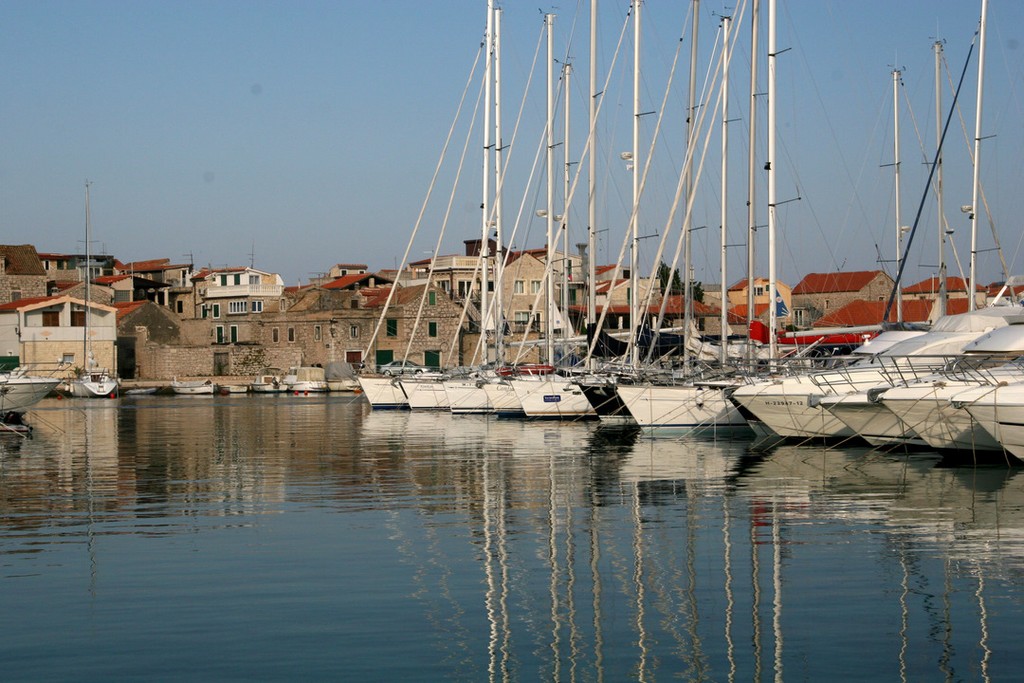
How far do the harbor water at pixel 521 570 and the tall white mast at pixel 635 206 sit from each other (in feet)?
31.2

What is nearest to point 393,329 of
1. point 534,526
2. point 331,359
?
point 331,359

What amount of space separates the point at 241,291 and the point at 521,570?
268 ft

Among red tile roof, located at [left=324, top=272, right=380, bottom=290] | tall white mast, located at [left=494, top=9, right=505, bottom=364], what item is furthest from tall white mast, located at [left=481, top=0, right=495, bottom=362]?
red tile roof, located at [left=324, top=272, right=380, bottom=290]

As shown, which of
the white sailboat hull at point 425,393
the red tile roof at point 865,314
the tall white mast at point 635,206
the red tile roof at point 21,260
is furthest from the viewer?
the red tile roof at point 21,260

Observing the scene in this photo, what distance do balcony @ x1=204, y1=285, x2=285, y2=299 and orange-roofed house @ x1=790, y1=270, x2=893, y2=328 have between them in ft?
130

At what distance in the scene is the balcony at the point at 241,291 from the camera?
92.6 metres

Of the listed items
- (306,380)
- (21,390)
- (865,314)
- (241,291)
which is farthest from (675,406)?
(241,291)

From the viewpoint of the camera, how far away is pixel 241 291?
9256cm

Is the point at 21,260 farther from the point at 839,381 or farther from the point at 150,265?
the point at 839,381

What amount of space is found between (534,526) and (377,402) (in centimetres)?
3548

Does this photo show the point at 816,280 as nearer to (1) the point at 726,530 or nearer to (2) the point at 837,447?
(2) the point at 837,447

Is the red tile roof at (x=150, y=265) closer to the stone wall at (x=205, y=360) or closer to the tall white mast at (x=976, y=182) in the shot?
the stone wall at (x=205, y=360)

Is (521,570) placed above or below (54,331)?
below

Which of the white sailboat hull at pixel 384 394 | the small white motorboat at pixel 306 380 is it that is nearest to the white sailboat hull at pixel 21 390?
the white sailboat hull at pixel 384 394
